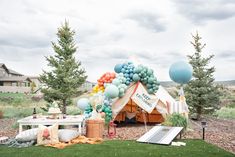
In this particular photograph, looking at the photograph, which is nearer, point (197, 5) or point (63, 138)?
point (63, 138)

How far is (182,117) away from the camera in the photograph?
35.2 ft

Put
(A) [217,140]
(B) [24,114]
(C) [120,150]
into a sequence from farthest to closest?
(B) [24,114] < (A) [217,140] < (C) [120,150]

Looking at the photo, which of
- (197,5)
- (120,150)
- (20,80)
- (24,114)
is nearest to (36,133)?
(120,150)

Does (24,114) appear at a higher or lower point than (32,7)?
lower

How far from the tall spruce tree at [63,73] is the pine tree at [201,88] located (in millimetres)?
5869

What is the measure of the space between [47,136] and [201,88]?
9780mm

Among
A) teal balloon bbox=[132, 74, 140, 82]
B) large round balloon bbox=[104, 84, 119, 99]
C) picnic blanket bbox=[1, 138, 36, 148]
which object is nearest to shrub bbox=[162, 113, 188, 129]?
large round balloon bbox=[104, 84, 119, 99]

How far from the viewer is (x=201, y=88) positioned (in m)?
16.3

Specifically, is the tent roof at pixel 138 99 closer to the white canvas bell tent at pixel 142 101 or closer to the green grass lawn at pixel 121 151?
A: the white canvas bell tent at pixel 142 101

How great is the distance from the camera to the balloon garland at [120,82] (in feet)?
38.9

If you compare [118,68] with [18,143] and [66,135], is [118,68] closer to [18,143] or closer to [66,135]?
[66,135]

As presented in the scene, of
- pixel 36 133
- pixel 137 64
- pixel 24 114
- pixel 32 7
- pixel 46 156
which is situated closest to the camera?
→ pixel 46 156

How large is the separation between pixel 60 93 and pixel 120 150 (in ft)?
31.6

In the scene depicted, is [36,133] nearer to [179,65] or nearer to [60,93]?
[179,65]
